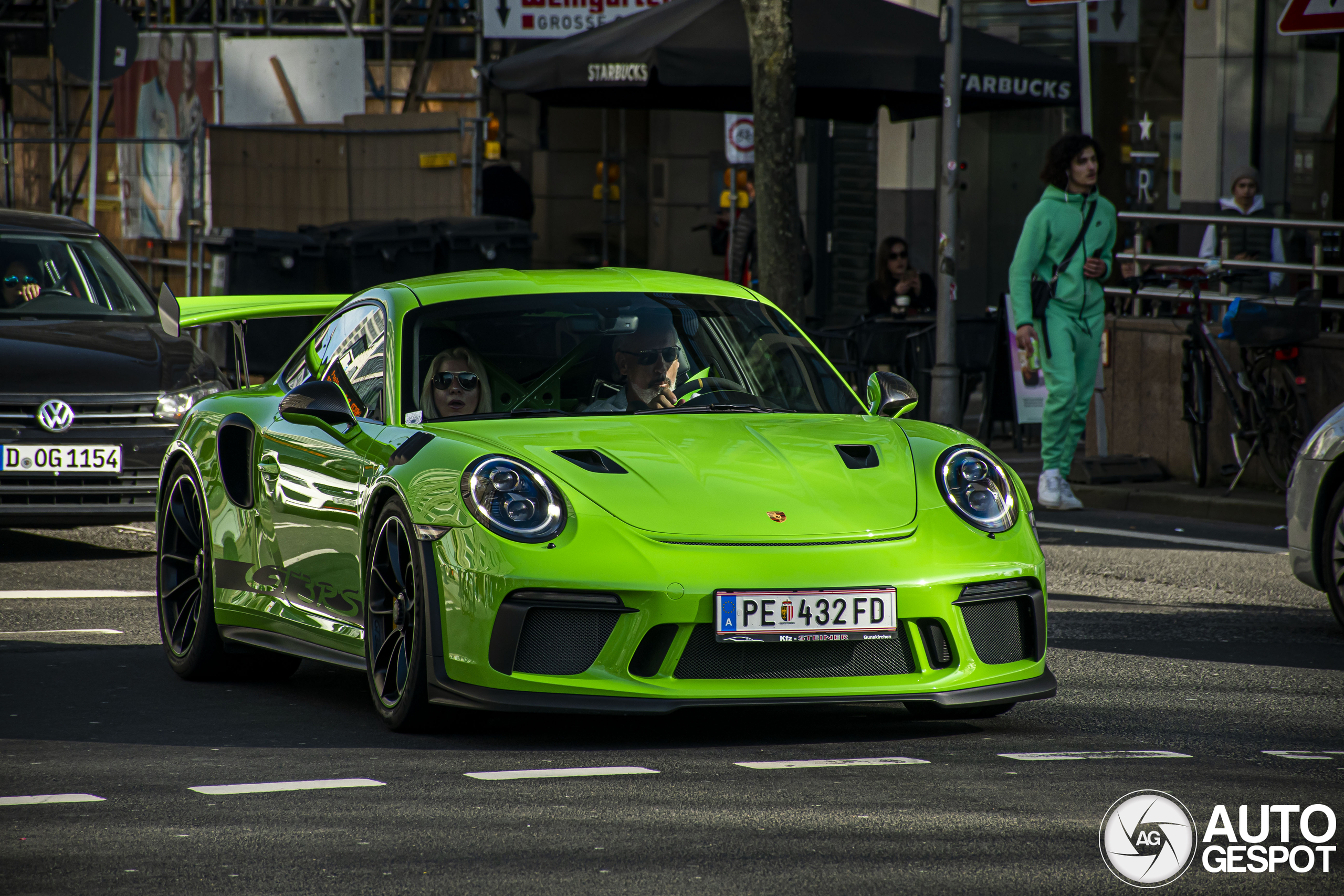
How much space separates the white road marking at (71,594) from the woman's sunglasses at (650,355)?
Result: 3.71 m

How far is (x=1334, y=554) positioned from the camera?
8.42 metres

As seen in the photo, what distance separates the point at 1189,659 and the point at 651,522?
9.26 feet

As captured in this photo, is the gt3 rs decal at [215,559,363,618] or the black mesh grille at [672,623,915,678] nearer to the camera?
the black mesh grille at [672,623,915,678]

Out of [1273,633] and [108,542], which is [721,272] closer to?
[108,542]

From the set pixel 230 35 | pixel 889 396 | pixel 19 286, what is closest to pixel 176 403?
pixel 19 286

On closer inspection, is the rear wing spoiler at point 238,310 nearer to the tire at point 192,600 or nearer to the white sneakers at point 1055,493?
the tire at point 192,600

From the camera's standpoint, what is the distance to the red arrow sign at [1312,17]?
38.1 feet

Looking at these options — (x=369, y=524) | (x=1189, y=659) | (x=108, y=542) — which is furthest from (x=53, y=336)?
(x=1189, y=659)

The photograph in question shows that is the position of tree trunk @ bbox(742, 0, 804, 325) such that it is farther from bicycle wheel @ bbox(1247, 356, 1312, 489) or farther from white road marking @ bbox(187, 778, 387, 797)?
white road marking @ bbox(187, 778, 387, 797)

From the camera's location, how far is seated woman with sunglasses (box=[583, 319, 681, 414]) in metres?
6.70

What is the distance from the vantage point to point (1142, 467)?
14.3 metres

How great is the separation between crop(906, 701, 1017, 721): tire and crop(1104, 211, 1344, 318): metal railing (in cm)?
735

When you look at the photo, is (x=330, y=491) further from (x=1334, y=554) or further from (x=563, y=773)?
(x=1334, y=554)

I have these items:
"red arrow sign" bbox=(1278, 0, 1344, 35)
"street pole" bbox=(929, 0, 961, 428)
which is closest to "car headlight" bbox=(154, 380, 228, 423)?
"street pole" bbox=(929, 0, 961, 428)
